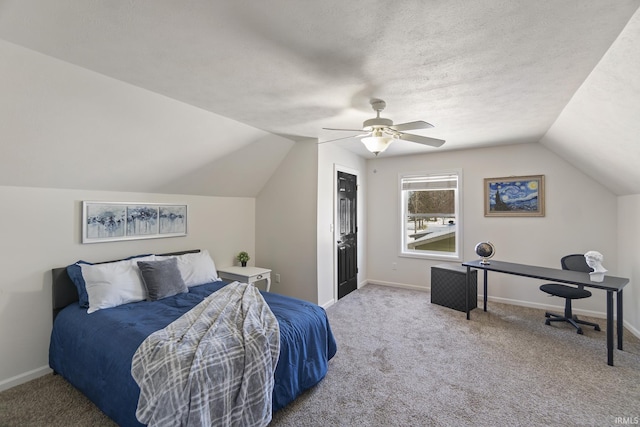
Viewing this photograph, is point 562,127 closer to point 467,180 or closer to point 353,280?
point 467,180

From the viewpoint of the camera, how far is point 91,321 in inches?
97.3

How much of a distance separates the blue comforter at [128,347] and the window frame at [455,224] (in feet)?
10.1

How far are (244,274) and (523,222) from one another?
13.6 ft

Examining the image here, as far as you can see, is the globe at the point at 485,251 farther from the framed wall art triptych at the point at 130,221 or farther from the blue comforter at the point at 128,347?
the framed wall art triptych at the point at 130,221

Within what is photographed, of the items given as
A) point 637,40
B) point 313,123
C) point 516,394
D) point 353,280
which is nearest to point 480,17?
point 637,40

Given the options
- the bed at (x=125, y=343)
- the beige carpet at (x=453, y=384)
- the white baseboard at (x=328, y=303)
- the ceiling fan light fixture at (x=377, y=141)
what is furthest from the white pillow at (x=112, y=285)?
the ceiling fan light fixture at (x=377, y=141)

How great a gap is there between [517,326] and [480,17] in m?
3.61

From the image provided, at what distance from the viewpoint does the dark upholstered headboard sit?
280 centimetres

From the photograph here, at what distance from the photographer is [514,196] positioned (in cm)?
455

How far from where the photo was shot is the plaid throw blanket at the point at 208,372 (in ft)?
5.43

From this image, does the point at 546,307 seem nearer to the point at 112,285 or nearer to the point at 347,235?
the point at 347,235

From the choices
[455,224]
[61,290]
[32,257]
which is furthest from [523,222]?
[32,257]

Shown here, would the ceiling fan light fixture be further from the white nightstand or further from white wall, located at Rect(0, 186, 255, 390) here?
white wall, located at Rect(0, 186, 255, 390)

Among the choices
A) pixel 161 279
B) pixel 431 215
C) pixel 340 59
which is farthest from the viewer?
pixel 431 215
